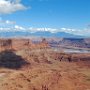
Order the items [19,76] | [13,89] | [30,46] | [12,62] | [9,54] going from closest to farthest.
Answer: [13,89] < [19,76] < [12,62] < [9,54] < [30,46]

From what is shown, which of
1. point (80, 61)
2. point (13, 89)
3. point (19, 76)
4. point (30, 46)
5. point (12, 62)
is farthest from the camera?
point (30, 46)

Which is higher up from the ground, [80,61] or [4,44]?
[4,44]

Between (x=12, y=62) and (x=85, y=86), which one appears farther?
(x=12, y=62)

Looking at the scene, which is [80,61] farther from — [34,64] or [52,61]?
[34,64]

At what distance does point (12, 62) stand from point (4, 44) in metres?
25.1

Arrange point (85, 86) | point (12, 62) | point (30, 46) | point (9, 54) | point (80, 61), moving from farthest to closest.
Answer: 1. point (30, 46)
2. point (80, 61)
3. point (9, 54)
4. point (12, 62)
5. point (85, 86)

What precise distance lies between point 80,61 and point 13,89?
103 meters

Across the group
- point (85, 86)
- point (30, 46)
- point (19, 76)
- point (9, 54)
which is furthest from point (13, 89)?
point (30, 46)

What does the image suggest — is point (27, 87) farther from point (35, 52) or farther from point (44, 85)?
point (35, 52)

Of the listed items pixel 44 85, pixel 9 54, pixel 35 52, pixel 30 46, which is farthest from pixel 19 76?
pixel 30 46

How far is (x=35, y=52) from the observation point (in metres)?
172

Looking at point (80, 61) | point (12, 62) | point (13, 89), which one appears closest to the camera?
point (13, 89)

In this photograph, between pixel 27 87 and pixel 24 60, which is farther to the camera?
pixel 24 60

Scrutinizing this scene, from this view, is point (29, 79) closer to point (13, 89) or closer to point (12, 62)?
point (13, 89)
